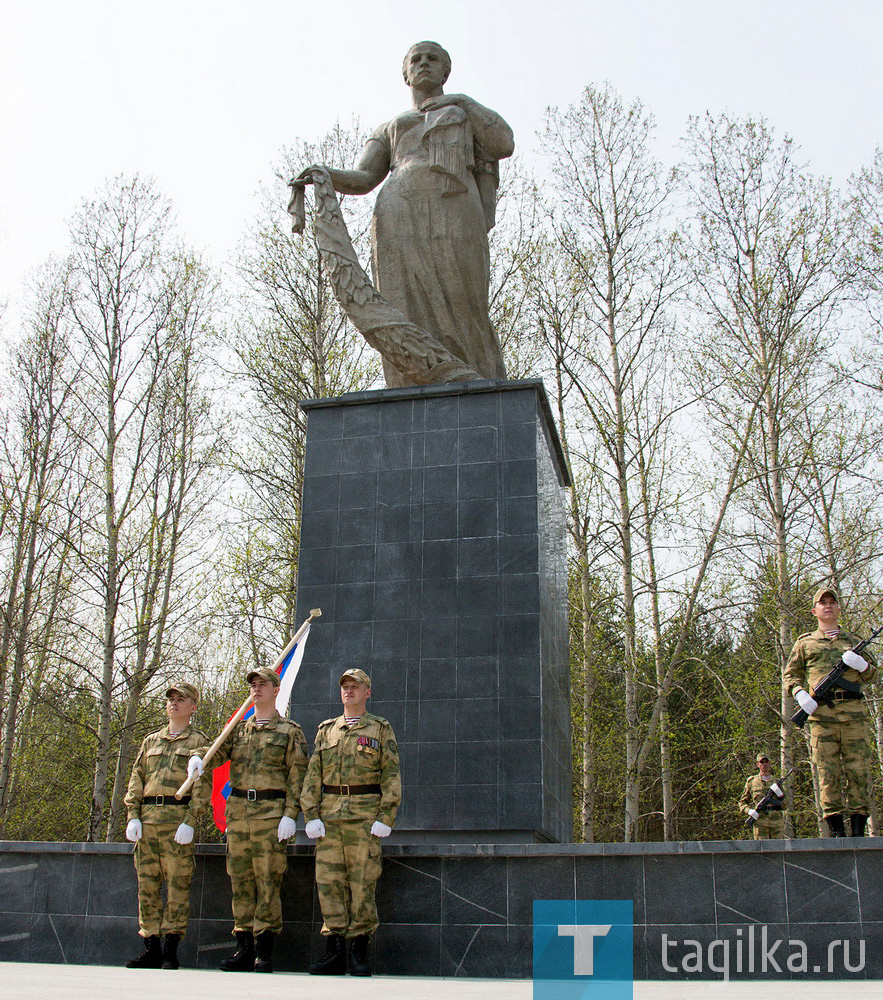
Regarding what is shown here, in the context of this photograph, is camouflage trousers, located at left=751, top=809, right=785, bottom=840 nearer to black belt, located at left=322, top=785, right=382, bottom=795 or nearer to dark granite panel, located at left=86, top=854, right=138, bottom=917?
black belt, located at left=322, top=785, right=382, bottom=795

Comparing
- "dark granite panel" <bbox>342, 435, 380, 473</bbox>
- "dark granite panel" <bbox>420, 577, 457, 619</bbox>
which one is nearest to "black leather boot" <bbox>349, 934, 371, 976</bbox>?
"dark granite panel" <bbox>420, 577, 457, 619</bbox>

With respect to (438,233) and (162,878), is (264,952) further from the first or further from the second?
(438,233)

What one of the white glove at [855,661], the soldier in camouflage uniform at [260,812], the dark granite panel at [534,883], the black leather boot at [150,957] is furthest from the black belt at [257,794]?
the white glove at [855,661]

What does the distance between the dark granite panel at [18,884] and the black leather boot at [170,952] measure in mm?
1241

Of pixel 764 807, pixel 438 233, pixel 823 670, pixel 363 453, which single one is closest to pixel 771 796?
pixel 764 807

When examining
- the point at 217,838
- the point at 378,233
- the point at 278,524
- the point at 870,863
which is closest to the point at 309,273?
the point at 278,524

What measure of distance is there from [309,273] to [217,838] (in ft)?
37.7

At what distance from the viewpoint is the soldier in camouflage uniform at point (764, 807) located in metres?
12.3

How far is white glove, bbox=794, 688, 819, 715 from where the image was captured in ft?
21.3

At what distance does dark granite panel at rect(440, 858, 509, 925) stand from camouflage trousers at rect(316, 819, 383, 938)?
430mm

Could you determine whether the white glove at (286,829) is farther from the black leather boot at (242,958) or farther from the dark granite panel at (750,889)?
the dark granite panel at (750,889)

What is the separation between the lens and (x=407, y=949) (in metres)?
5.69

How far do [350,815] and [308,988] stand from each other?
5.29ft

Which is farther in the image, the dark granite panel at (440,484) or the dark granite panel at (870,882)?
the dark granite panel at (440,484)
